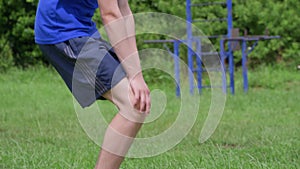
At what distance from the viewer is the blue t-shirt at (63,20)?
2957 mm

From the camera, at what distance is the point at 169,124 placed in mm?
7367

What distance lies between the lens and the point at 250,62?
13.6 m

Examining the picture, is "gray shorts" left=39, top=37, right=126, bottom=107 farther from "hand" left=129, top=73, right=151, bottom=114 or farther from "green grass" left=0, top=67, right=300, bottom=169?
"green grass" left=0, top=67, right=300, bottom=169

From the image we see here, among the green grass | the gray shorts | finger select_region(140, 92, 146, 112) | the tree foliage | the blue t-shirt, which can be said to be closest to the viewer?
finger select_region(140, 92, 146, 112)

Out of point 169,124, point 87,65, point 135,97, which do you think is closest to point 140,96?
point 135,97

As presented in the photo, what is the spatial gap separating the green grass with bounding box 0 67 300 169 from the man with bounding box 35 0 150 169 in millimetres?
1237

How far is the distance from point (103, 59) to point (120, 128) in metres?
0.29

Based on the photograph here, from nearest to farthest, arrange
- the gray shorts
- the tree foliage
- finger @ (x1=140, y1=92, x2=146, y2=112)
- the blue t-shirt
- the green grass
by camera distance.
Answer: finger @ (x1=140, y1=92, x2=146, y2=112) < the gray shorts < the blue t-shirt < the green grass < the tree foliage

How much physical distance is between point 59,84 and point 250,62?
3.91 metres

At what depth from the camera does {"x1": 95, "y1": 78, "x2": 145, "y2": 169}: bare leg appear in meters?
2.77

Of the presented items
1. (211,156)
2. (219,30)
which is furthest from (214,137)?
(219,30)

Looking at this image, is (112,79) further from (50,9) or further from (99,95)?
(50,9)

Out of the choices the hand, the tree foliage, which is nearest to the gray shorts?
the hand

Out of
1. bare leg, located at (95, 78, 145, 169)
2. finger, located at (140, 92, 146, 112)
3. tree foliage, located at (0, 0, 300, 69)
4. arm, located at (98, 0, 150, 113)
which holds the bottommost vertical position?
tree foliage, located at (0, 0, 300, 69)
